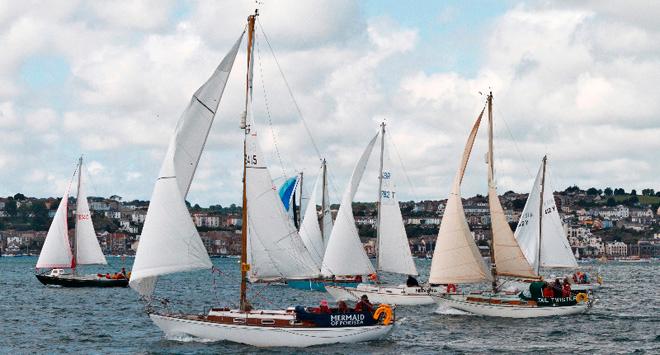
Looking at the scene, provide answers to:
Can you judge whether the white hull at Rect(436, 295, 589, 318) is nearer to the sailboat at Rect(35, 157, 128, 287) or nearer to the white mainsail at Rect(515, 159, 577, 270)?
the white mainsail at Rect(515, 159, 577, 270)

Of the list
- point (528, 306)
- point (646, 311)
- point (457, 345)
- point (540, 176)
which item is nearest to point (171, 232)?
point (457, 345)

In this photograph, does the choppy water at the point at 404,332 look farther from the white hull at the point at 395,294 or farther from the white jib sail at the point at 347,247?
the white jib sail at the point at 347,247

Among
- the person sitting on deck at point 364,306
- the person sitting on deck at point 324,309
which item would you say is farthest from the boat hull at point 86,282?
the person sitting on deck at point 324,309

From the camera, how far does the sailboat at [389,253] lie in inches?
2441

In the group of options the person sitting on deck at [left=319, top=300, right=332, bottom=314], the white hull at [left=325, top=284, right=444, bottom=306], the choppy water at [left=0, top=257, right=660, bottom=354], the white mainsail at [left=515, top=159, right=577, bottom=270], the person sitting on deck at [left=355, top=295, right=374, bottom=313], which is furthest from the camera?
the white mainsail at [left=515, top=159, right=577, bottom=270]

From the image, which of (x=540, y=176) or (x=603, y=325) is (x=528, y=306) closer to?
(x=603, y=325)

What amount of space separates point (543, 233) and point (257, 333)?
4391 cm

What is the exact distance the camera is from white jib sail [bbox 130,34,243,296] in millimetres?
38406

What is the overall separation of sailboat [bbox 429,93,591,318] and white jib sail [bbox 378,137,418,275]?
22.5ft

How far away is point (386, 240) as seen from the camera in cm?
6338

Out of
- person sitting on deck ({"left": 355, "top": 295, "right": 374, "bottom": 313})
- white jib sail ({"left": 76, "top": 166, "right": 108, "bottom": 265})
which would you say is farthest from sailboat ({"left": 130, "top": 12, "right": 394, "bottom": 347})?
white jib sail ({"left": 76, "top": 166, "right": 108, "bottom": 265})

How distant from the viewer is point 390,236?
63.4m

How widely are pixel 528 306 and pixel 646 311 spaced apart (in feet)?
46.9

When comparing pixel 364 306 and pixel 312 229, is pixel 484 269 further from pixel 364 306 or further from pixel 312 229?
pixel 312 229
